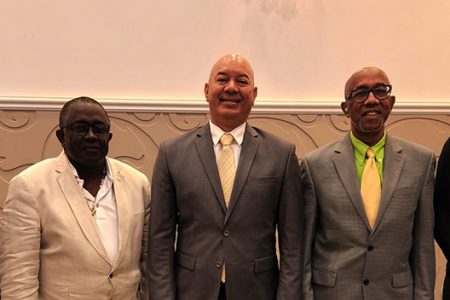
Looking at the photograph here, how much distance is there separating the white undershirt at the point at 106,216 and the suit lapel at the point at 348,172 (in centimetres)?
88

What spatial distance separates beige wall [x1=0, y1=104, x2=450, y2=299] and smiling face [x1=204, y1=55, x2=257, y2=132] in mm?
1062

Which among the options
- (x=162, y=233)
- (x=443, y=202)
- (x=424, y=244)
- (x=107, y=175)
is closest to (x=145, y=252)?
(x=162, y=233)

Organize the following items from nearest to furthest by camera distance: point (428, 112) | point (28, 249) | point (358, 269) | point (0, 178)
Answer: point (28, 249)
point (358, 269)
point (0, 178)
point (428, 112)

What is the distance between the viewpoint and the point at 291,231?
189cm

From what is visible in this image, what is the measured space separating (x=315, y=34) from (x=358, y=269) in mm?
1819

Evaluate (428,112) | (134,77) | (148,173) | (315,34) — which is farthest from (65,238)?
(428,112)

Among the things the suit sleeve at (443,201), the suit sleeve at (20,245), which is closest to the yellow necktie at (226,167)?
the suit sleeve at (20,245)

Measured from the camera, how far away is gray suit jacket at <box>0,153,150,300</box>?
171 cm

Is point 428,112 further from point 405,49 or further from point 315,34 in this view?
point 315,34

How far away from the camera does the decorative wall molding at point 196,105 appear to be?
2795 millimetres

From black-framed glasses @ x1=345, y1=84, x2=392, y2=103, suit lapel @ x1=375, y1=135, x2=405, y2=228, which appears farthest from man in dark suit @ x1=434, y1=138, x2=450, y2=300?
black-framed glasses @ x1=345, y1=84, x2=392, y2=103

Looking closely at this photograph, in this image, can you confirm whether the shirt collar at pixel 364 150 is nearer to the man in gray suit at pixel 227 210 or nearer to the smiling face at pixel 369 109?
the smiling face at pixel 369 109

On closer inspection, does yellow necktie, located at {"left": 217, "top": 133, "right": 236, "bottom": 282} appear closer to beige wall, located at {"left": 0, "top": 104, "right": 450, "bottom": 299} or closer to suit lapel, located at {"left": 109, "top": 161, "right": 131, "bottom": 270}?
suit lapel, located at {"left": 109, "top": 161, "right": 131, "bottom": 270}

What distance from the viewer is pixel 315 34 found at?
3.19m
